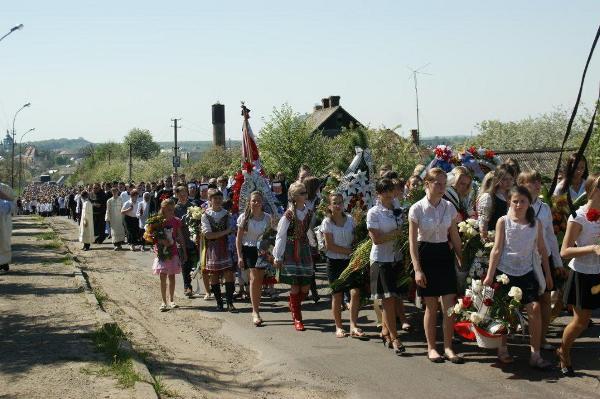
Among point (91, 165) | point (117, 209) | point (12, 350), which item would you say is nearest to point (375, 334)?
point (12, 350)

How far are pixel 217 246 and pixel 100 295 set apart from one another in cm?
285

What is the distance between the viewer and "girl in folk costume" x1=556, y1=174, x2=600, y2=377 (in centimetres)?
689

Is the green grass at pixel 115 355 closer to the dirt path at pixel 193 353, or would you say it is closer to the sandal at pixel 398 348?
the dirt path at pixel 193 353

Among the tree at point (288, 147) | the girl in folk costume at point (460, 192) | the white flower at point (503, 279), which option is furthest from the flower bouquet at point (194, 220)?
the tree at point (288, 147)

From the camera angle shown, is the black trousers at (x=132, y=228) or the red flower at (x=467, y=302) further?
the black trousers at (x=132, y=228)

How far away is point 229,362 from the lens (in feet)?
27.0

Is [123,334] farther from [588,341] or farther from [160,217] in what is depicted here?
[588,341]

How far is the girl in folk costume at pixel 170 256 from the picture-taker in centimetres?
1166

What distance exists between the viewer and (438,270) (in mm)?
7598

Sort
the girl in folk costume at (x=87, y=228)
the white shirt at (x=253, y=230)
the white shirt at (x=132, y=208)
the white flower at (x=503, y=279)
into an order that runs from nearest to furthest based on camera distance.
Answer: the white flower at (x=503, y=279) < the white shirt at (x=253, y=230) < the white shirt at (x=132, y=208) < the girl in folk costume at (x=87, y=228)

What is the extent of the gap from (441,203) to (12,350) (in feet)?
16.2

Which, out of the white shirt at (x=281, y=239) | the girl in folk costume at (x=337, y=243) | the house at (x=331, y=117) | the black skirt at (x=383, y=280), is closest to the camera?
the black skirt at (x=383, y=280)

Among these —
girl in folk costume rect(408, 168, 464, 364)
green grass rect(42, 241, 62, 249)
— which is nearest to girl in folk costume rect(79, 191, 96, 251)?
green grass rect(42, 241, 62, 249)

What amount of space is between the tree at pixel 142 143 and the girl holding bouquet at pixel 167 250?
127m
